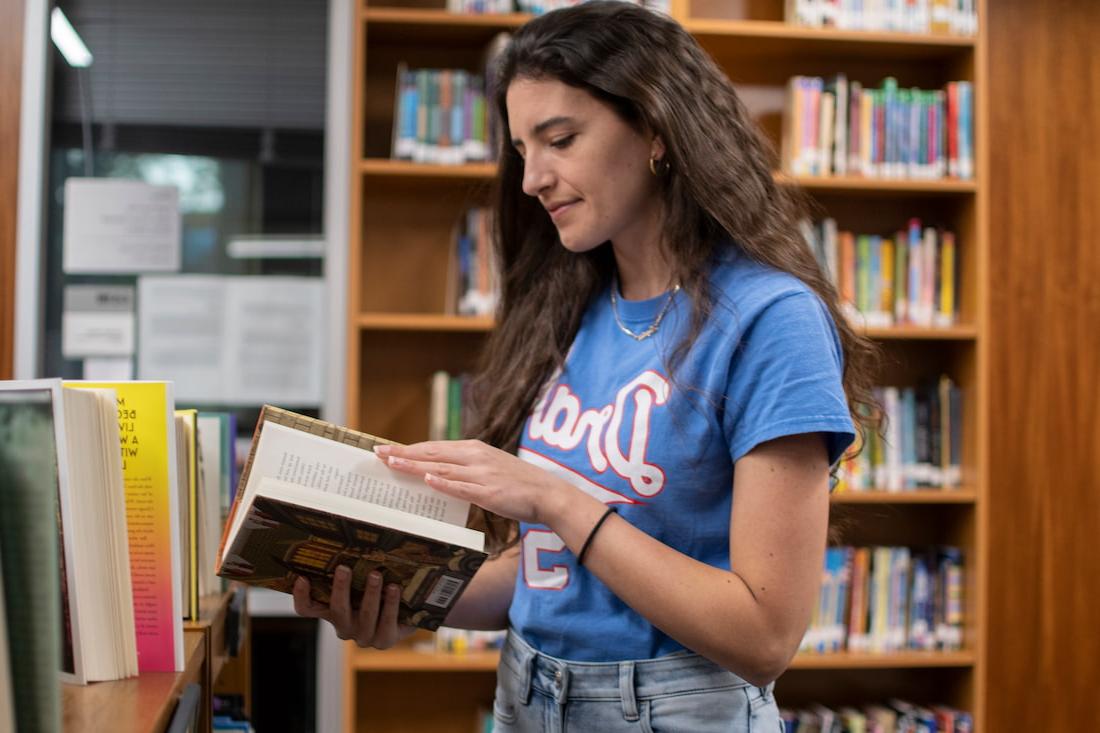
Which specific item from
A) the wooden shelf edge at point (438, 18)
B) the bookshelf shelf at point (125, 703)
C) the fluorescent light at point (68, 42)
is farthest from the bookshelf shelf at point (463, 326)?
the bookshelf shelf at point (125, 703)

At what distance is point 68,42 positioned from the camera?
2.89 m

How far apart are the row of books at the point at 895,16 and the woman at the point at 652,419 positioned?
169 cm

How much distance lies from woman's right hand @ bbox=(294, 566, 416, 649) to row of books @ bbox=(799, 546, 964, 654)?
177cm

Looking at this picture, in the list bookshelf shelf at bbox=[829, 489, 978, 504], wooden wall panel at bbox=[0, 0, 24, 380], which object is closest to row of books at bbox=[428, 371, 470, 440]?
bookshelf shelf at bbox=[829, 489, 978, 504]

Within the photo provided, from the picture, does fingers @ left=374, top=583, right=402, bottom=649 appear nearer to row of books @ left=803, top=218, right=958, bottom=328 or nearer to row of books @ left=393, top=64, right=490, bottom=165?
row of books @ left=393, top=64, right=490, bottom=165

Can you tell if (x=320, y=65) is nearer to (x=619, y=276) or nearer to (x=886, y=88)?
(x=886, y=88)

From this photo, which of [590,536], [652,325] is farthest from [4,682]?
[652,325]

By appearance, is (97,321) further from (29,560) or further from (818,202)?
(29,560)

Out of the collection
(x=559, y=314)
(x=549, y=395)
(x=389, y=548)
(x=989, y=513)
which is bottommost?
(x=989, y=513)

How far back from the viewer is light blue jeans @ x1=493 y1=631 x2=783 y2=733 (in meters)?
1.16

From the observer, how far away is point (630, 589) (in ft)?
3.65

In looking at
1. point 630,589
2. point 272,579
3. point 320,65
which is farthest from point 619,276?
point 320,65

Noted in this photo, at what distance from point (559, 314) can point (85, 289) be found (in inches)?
73.9

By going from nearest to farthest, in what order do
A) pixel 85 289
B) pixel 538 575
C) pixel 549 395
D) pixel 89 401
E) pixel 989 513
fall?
pixel 89 401
pixel 538 575
pixel 549 395
pixel 85 289
pixel 989 513
